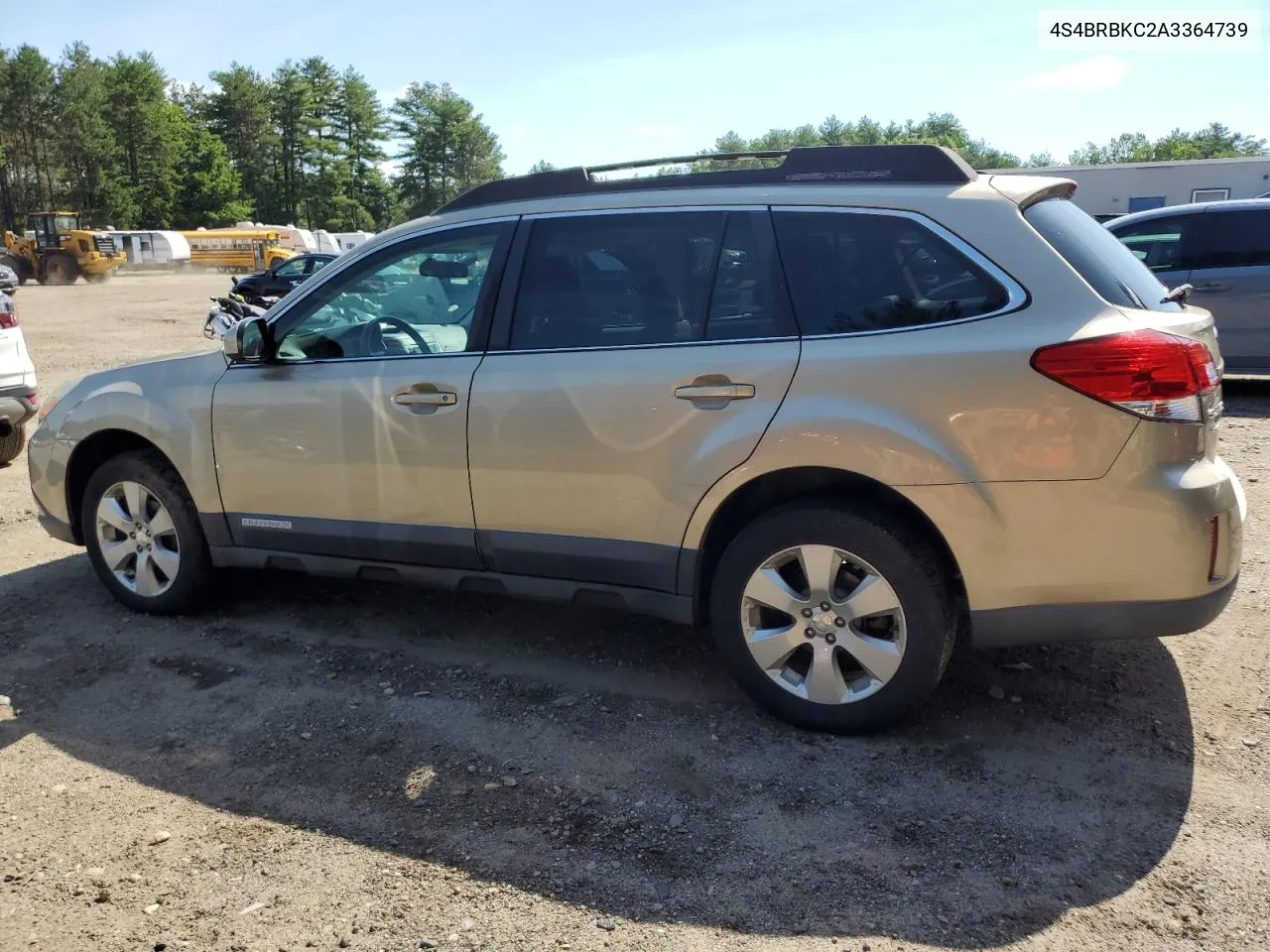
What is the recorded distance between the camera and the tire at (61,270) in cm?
4153

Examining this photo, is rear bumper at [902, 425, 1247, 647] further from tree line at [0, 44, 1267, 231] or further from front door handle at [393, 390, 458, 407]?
tree line at [0, 44, 1267, 231]

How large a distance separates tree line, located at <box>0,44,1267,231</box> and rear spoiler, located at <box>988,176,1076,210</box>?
73.6 meters

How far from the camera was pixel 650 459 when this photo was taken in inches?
139

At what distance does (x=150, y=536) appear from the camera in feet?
15.3

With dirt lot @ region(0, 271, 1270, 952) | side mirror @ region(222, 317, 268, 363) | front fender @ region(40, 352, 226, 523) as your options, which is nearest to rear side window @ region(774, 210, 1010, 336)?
dirt lot @ region(0, 271, 1270, 952)

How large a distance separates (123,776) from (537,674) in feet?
4.88

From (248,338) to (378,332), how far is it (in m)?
0.56

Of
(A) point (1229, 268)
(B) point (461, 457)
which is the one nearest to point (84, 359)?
(B) point (461, 457)

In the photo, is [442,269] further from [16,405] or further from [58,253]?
[58,253]

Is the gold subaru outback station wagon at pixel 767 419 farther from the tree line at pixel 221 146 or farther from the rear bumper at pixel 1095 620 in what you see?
the tree line at pixel 221 146

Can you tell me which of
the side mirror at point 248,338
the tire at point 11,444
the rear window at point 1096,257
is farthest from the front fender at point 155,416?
the rear window at point 1096,257

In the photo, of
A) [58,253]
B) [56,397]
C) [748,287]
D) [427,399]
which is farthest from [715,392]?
[58,253]

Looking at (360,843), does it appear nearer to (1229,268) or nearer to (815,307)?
(815,307)

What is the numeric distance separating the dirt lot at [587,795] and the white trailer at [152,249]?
52.7 m
